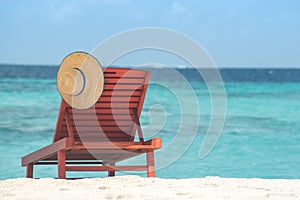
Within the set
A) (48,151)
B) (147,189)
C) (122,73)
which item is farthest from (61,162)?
(147,189)

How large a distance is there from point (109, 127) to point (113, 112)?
0.13 m

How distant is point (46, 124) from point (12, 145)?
121 inches

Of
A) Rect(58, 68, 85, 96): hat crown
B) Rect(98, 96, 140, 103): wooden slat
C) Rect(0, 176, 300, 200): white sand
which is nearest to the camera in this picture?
Rect(0, 176, 300, 200): white sand

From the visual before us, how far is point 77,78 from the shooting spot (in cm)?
507

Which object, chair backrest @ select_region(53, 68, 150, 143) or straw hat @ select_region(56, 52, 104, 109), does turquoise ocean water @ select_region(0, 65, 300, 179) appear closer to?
chair backrest @ select_region(53, 68, 150, 143)

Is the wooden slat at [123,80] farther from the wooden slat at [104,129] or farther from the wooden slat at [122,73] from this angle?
the wooden slat at [104,129]

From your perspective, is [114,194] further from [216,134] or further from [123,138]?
[216,134]

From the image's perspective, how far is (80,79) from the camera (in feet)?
16.7

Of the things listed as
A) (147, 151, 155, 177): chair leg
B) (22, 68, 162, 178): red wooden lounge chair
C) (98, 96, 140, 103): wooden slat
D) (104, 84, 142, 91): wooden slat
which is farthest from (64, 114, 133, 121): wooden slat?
(147, 151, 155, 177): chair leg

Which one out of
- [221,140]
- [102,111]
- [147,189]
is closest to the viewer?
[147,189]

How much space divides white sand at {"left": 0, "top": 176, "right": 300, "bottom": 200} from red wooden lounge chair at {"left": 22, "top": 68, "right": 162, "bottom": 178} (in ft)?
1.01

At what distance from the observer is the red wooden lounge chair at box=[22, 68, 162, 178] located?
17.0ft

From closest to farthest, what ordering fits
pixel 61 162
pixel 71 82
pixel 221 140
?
pixel 71 82 → pixel 61 162 → pixel 221 140

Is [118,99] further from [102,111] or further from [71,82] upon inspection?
[71,82]
